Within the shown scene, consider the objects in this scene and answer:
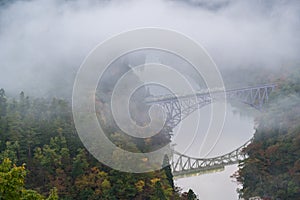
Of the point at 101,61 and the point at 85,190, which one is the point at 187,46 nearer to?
the point at 101,61

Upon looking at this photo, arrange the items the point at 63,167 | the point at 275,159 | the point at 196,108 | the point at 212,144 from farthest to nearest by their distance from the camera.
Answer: the point at 212,144
the point at 196,108
the point at 275,159
the point at 63,167

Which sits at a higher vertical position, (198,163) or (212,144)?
(212,144)

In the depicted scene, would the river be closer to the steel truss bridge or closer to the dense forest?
the steel truss bridge

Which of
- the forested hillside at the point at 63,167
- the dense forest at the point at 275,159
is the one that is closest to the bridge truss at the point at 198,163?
the dense forest at the point at 275,159

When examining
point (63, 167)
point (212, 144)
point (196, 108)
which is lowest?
point (63, 167)

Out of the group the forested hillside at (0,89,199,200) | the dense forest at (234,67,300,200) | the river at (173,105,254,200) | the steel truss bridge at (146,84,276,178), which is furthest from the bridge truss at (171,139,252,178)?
the forested hillside at (0,89,199,200)

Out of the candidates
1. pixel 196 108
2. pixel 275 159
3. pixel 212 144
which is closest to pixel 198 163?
pixel 196 108

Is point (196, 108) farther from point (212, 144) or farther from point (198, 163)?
point (198, 163)
